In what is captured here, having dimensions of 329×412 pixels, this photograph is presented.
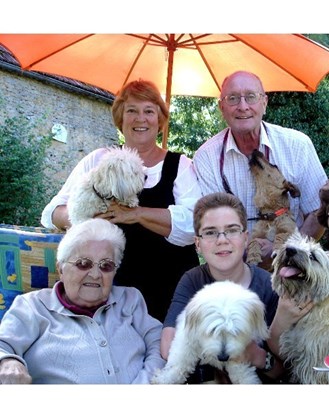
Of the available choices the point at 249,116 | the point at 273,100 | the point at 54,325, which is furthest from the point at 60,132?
the point at 54,325

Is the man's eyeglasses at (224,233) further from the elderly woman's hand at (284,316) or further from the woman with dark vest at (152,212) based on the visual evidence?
the woman with dark vest at (152,212)

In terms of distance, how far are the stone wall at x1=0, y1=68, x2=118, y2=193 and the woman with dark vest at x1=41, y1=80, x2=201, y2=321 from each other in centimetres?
907

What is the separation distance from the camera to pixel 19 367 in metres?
2.67

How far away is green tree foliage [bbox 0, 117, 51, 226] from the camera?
1206 centimetres

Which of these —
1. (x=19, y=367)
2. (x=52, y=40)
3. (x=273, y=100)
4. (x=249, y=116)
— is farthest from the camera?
(x=273, y=100)

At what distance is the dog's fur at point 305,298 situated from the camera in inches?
105

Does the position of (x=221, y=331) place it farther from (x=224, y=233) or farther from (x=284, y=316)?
(x=224, y=233)

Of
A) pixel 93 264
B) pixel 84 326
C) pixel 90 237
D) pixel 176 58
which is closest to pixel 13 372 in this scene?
pixel 84 326

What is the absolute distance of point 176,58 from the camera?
17.1ft

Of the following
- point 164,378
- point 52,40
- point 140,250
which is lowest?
point 164,378

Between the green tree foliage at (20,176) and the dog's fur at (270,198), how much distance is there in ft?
27.6

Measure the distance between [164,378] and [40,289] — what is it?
99 cm
